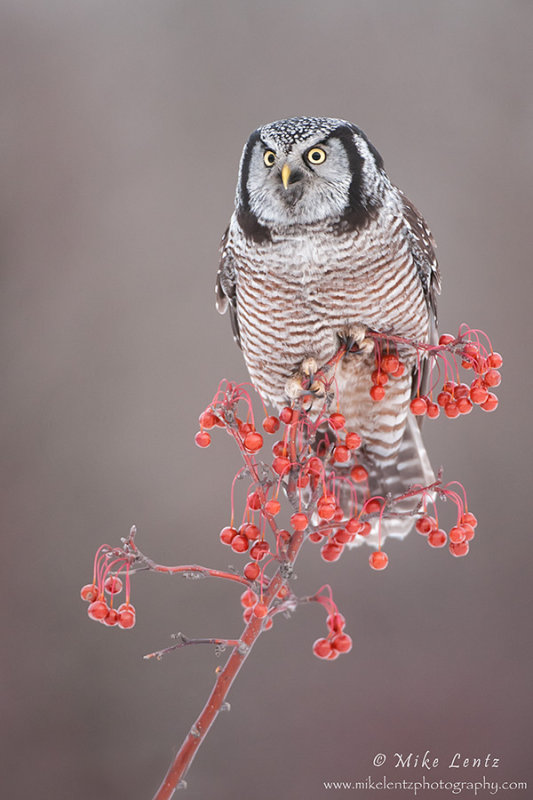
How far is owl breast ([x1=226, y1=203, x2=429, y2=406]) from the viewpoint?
961mm

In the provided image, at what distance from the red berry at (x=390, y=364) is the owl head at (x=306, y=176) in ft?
0.62

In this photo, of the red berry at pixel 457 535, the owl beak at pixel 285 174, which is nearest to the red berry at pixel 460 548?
the red berry at pixel 457 535

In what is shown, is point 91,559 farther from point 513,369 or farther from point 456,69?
point 456,69

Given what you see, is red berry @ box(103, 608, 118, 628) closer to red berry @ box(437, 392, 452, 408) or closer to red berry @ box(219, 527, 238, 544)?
red berry @ box(219, 527, 238, 544)

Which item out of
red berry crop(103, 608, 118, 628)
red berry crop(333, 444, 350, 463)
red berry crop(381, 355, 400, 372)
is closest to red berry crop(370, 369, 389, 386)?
red berry crop(381, 355, 400, 372)

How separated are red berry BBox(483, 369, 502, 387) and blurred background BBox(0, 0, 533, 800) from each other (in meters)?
0.91

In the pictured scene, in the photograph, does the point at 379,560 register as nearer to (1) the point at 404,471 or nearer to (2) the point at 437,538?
(2) the point at 437,538

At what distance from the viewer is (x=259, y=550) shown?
73 cm

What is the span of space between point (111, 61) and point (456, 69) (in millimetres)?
838

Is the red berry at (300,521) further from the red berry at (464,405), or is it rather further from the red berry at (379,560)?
the red berry at (464,405)

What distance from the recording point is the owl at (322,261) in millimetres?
905

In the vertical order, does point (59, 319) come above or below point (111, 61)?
below

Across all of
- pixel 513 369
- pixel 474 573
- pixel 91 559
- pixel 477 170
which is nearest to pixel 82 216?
pixel 91 559

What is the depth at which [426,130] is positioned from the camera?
1722 mm
